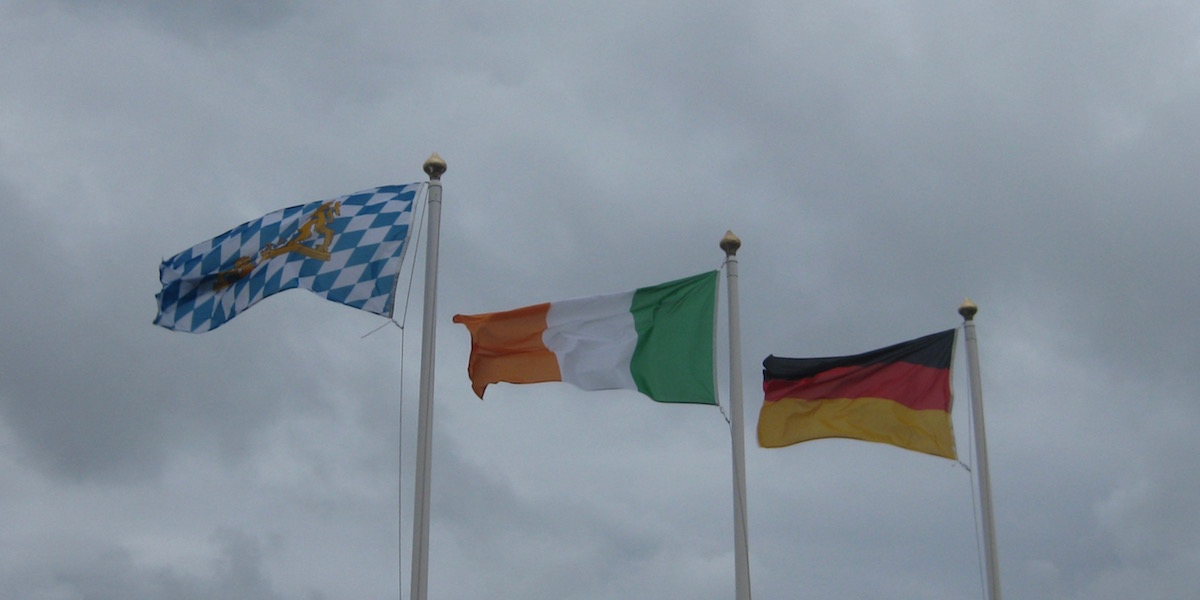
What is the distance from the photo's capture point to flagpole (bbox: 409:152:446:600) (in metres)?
21.9

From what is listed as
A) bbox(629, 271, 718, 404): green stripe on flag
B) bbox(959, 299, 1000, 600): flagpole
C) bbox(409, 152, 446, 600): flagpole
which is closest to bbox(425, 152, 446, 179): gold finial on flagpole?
bbox(409, 152, 446, 600): flagpole

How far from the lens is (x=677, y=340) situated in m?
25.9

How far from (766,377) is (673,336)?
257 centimetres

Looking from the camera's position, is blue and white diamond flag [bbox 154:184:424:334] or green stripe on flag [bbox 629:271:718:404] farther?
green stripe on flag [bbox 629:271:718:404]

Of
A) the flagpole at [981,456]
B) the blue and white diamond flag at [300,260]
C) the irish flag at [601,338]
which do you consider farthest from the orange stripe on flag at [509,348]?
the flagpole at [981,456]

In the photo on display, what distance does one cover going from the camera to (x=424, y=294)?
23719mm

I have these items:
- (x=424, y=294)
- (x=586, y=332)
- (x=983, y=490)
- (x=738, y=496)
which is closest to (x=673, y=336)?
(x=586, y=332)

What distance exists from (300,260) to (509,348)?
438 cm

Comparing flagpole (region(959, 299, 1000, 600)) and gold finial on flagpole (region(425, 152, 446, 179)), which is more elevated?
gold finial on flagpole (region(425, 152, 446, 179))

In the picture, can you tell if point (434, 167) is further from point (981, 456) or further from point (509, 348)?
point (981, 456)

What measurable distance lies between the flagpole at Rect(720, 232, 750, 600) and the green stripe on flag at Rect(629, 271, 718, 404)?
1.21ft

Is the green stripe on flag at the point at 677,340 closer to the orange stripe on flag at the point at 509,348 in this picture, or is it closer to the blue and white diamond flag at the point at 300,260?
the orange stripe on flag at the point at 509,348

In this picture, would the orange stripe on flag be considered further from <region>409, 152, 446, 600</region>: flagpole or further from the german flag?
the german flag

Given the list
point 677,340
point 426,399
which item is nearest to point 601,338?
point 677,340
